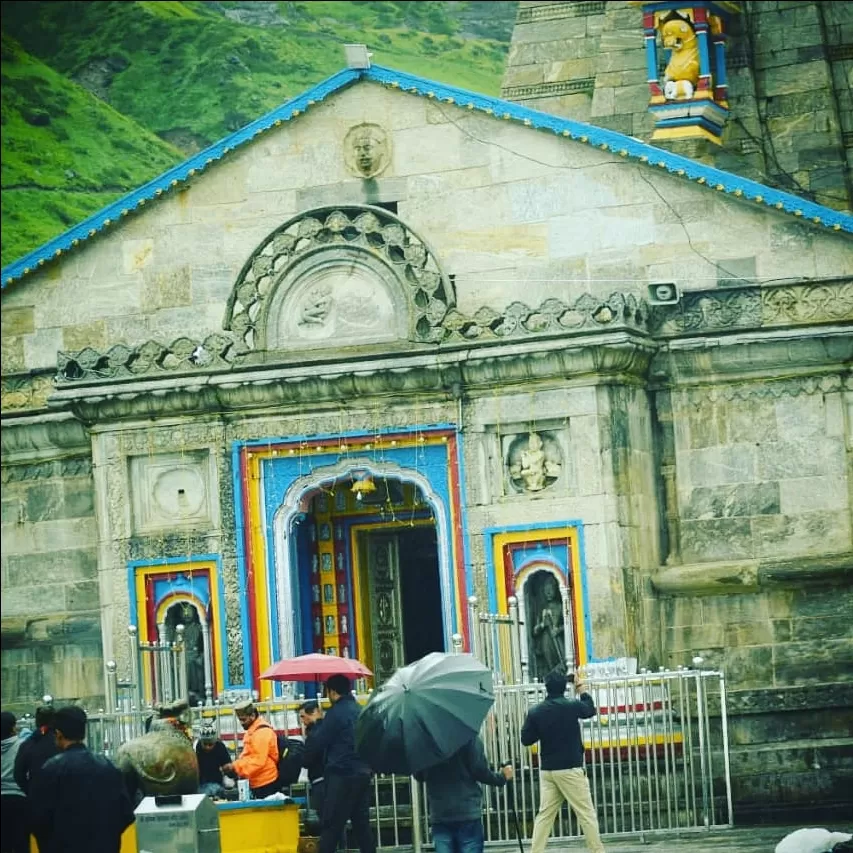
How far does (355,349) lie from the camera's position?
30.5m

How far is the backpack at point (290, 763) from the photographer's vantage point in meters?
24.2

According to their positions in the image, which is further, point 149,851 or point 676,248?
point 676,248

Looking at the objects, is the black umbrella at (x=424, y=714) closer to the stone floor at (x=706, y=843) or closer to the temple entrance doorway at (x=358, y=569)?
the stone floor at (x=706, y=843)

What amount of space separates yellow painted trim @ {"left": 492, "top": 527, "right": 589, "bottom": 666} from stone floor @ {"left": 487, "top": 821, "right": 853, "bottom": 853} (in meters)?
3.55

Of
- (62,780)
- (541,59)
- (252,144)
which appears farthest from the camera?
(541,59)

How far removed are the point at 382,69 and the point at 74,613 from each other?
756cm

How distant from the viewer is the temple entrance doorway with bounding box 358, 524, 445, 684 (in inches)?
1267

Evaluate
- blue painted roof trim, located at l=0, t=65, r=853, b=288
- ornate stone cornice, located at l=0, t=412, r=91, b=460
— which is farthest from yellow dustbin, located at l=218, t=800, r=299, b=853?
blue painted roof trim, located at l=0, t=65, r=853, b=288

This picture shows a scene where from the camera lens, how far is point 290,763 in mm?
24359

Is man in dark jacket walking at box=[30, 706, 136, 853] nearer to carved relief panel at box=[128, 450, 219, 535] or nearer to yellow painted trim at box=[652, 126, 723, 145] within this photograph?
carved relief panel at box=[128, 450, 219, 535]

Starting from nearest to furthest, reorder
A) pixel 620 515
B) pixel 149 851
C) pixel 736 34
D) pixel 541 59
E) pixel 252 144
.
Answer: pixel 149 851
pixel 620 515
pixel 252 144
pixel 736 34
pixel 541 59

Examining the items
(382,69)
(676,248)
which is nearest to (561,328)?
(676,248)

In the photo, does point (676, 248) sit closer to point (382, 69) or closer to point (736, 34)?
point (382, 69)

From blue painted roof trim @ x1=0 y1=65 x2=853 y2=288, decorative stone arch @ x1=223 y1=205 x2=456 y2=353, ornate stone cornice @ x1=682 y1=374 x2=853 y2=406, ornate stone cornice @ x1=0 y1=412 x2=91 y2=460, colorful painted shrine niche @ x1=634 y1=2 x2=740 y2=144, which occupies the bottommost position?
ornate stone cornice @ x1=682 y1=374 x2=853 y2=406
